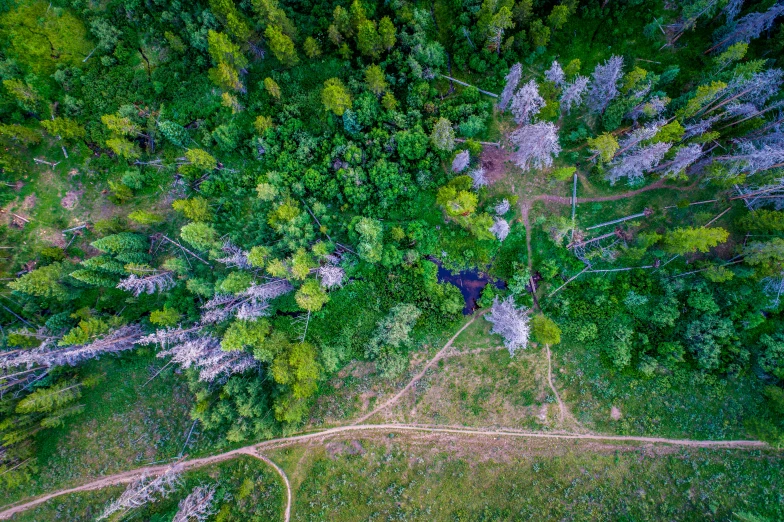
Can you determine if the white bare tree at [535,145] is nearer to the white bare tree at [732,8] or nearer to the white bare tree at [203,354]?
the white bare tree at [732,8]

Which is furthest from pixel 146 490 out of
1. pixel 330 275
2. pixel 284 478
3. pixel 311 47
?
pixel 311 47

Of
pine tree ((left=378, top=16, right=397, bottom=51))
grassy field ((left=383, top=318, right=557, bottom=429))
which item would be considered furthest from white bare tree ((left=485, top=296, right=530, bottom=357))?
pine tree ((left=378, top=16, right=397, bottom=51))

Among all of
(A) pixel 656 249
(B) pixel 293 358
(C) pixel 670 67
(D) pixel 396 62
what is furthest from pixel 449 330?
(C) pixel 670 67

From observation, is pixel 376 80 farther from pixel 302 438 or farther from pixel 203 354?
pixel 302 438

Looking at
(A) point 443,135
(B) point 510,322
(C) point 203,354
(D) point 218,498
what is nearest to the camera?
(C) point 203,354

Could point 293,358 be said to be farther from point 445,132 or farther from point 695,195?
point 695,195

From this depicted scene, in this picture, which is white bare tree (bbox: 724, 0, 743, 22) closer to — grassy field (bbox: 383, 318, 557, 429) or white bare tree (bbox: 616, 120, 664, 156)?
white bare tree (bbox: 616, 120, 664, 156)
